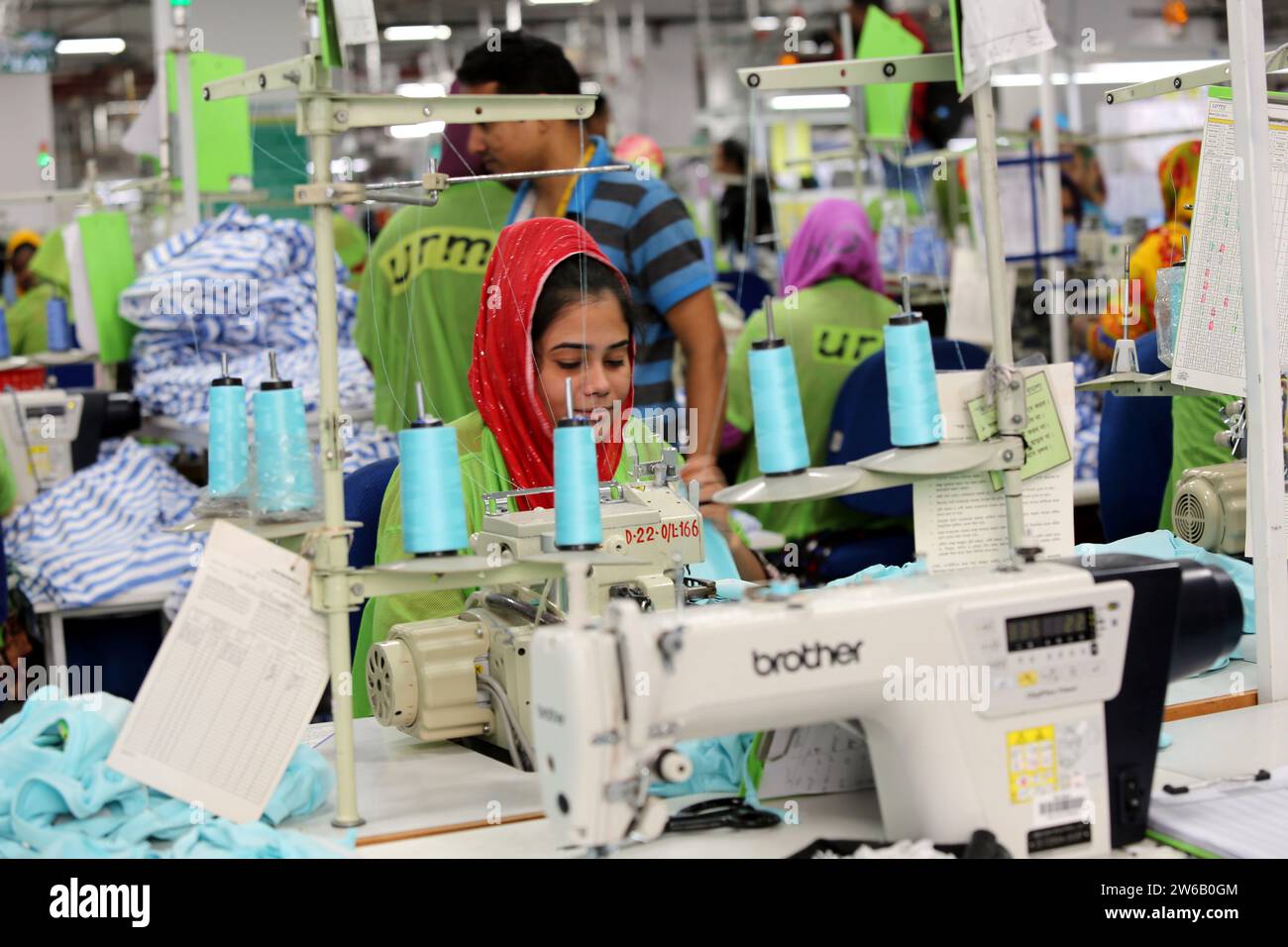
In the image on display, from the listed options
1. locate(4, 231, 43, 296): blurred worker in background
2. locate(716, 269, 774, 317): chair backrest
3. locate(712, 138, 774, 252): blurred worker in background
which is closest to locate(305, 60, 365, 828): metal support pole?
locate(716, 269, 774, 317): chair backrest

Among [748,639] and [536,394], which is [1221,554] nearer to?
[536,394]

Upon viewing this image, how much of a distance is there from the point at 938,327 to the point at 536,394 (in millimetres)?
4061

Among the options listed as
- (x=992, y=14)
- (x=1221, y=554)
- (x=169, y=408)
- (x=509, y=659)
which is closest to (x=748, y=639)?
(x=509, y=659)

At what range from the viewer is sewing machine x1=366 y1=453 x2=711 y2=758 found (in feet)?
5.88

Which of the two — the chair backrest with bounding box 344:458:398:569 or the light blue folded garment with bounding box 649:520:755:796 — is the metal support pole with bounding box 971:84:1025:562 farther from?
the chair backrest with bounding box 344:458:398:569

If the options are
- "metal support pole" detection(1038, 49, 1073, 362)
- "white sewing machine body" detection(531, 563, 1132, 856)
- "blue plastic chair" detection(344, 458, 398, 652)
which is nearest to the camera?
"white sewing machine body" detection(531, 563, 1132, 856)

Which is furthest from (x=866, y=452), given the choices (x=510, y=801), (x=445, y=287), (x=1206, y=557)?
(x=510, y=801)

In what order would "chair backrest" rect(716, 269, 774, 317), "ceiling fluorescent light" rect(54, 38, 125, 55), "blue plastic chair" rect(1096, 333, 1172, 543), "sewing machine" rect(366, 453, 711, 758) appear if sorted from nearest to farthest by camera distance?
Answer: "sewing machine" rect(366, 453, 711, 758), "blue plastic chair" rect(1096, 333, 1172, 543), "chair backrest" rect(716, 269, 774, 317), "ceiling fluorescent light" rect(54, 38, 125, 55)

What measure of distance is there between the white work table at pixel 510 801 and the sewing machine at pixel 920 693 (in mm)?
93

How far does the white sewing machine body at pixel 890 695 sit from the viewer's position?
1337 mm

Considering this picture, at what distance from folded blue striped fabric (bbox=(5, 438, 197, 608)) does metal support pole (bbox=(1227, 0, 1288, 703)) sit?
2743 mm

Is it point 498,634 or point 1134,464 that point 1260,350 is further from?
point 1134,464

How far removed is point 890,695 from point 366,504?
1.15m

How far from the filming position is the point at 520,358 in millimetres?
2303
